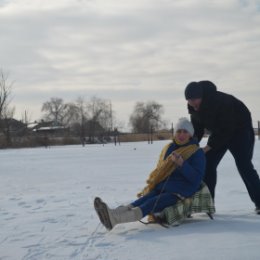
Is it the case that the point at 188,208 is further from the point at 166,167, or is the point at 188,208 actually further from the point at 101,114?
the point at 101,114

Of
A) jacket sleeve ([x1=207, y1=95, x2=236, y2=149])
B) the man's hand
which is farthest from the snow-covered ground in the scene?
jacket sleeve ([x1=207, y1=95, x2=236, y2=149])

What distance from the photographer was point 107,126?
2955 inches

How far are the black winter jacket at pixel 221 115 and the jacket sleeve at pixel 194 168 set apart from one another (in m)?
0.39

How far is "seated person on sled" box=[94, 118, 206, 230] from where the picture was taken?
13.8ft

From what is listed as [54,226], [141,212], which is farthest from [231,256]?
[54,226]

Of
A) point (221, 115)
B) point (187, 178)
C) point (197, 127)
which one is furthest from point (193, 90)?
point (187, 178)

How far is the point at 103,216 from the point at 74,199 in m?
2.36

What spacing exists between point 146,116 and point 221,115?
248 ft

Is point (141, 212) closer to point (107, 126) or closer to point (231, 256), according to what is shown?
point (231, 256)

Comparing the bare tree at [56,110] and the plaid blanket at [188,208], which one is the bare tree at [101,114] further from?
the plaid blanket at [188,208]

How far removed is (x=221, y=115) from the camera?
189 inches

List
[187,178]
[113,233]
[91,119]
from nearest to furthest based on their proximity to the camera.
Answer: [113,233], [187,178], [91,119]

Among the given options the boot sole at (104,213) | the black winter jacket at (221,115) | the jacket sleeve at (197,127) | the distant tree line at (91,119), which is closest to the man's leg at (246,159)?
the black winter jacket at (221,115)

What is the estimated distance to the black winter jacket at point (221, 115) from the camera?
4.78 metres
